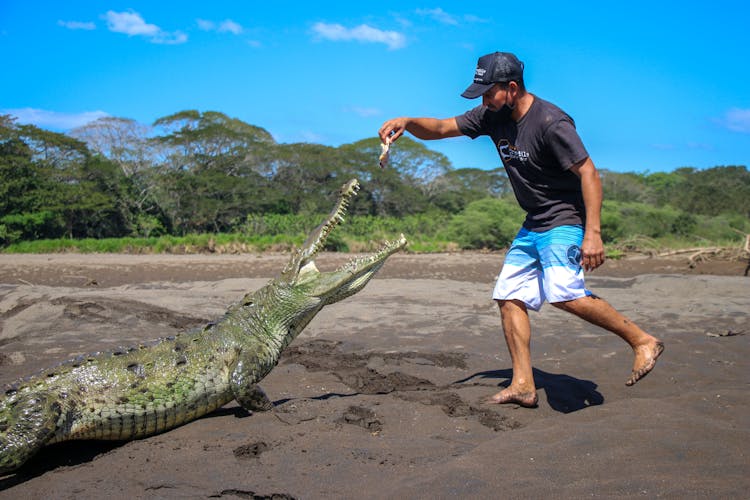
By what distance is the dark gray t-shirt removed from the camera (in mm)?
3758

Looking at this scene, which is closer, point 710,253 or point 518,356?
point 518,356

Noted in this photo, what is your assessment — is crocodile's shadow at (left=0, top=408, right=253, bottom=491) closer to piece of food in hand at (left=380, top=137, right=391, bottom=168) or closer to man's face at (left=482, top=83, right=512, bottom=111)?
piece of food in hand at (left=380, top=137, right=391, bottom=168)

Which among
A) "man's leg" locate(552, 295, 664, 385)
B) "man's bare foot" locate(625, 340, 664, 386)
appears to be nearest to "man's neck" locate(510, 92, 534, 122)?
"man's leg" locate(552, 295, 664, 385)

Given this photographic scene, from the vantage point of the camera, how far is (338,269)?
4164 millimetres

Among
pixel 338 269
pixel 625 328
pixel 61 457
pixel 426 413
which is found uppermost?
pixel 338 269

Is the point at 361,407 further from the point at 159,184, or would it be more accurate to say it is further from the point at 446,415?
the point at 159,184

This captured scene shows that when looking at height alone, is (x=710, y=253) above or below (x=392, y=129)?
below

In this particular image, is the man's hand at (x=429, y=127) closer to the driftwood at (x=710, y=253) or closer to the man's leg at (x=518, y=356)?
the man's leg at (x=518, y=356)

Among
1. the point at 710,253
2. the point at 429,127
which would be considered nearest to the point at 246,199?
the point at 710,253

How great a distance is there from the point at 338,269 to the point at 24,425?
2.02 meters

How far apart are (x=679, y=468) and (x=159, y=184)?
1259 inches

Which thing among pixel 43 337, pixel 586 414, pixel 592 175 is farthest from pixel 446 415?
pixel 43 337

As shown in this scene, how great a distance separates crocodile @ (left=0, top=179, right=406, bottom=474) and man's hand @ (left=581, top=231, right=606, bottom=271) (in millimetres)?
1150

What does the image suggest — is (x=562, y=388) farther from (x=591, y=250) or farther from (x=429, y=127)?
(x=429, y=127)
